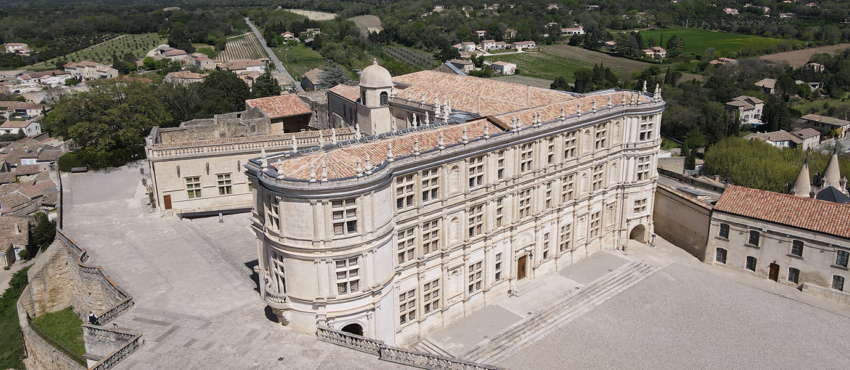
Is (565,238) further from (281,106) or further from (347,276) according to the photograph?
(281,106)

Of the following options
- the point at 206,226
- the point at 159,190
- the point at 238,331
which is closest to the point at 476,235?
the point at 238,331

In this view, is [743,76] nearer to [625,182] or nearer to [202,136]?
[625,182]

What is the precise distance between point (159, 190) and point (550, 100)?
2883 cm

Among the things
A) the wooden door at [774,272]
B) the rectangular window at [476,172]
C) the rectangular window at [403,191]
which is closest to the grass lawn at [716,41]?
the wooden door at [774,272]

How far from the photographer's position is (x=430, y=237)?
33.0 m

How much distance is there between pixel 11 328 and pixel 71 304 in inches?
265

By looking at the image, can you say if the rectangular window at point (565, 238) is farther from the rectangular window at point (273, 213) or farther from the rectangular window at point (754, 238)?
the rectangular window at point (273, 213)

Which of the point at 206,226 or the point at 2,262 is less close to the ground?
the point at 206,226

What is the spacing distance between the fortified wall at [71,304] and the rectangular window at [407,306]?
1240 centimetres

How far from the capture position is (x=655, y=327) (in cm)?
3581

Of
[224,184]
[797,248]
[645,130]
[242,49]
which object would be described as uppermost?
[645,130]

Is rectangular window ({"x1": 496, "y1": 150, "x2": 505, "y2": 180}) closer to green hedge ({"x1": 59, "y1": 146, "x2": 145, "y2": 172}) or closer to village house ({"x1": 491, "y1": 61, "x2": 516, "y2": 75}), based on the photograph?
green hedge ({"x1": 59, "y1": 146, "x2": 145, "y2": 172})

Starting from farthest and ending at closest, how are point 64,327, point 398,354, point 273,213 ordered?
point 64,327 → point 273,213 → point 398,354

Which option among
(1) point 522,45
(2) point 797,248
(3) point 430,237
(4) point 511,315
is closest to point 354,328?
(3) point 430,237
